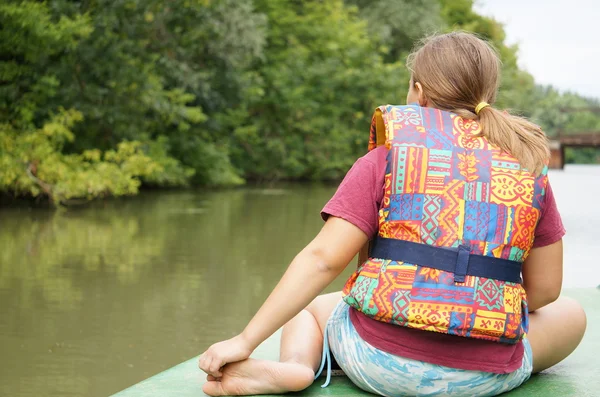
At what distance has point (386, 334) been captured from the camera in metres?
1.99

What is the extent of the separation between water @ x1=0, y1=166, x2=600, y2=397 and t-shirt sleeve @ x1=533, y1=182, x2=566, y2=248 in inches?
94.0

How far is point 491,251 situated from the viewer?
1932 millimetres

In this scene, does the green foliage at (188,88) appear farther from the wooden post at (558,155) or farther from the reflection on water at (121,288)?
the wooden post at (558,155)

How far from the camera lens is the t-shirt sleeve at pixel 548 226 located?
207 centimetres

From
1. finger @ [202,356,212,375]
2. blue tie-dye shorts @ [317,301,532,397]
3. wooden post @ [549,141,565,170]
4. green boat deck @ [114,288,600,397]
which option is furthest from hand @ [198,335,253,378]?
wooden post @ [549,141,565,170]

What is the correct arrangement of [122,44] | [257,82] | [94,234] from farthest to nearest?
[257,82] < [122,44] < [94,234]

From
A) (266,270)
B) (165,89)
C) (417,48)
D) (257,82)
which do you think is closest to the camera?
(417,48)

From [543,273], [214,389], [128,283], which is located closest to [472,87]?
[543,273]

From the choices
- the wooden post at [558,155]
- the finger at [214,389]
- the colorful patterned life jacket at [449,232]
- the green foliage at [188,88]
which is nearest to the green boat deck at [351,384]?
the finger at [214,389]

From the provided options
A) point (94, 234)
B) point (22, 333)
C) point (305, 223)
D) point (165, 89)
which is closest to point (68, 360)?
point (22, 333)

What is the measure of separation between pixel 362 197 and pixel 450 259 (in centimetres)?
24

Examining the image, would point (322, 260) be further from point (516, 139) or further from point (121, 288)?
point (121, 288)

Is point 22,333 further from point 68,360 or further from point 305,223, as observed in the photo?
point 305,223

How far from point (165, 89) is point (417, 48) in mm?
17921
